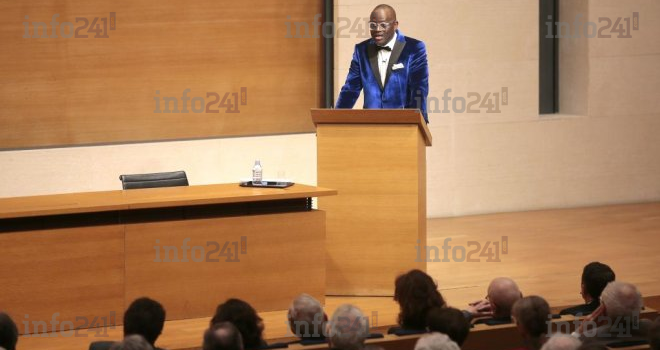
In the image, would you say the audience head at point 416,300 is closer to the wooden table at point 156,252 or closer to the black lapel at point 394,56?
the wooden table at point 156,252

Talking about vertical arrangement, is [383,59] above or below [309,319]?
above

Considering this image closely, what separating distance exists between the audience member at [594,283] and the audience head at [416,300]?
74 cm

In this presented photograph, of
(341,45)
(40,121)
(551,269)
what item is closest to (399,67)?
(551,269)

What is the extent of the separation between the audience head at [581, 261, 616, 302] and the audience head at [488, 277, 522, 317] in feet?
1.40

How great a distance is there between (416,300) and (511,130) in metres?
5.87

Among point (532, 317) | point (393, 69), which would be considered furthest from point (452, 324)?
point (393, 69)


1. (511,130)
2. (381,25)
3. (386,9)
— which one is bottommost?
(511,130)

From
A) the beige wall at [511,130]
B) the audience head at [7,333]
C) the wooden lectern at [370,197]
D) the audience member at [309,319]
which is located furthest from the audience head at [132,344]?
the beige wall at [511,130]

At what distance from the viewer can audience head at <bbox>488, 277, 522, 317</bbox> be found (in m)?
5.38

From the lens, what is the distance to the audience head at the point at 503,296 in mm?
5379

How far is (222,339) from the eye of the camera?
4387mm

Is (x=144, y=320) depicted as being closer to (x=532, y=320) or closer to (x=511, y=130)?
(x=532, y=320)

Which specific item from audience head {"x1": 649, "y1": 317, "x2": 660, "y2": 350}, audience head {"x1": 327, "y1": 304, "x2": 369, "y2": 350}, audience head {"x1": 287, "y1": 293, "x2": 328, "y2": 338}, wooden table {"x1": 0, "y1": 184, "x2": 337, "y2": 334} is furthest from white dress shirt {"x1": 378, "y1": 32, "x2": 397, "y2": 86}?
audience head {"x1": 649, "y1": 317, "x2": 660, "y2": 350}

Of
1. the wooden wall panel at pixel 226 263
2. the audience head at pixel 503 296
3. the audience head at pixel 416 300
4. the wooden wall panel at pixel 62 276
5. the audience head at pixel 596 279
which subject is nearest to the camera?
the audience head at pixel 416 300
